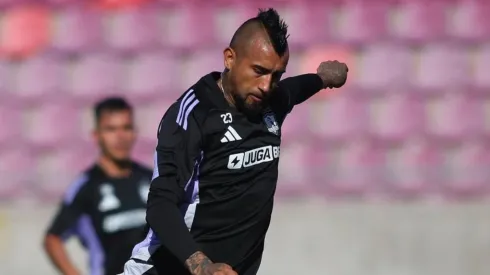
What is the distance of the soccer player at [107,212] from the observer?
23.5 feet

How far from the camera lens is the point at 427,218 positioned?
29.6ft

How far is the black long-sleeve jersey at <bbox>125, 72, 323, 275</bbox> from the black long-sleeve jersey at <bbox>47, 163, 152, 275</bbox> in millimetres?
2277

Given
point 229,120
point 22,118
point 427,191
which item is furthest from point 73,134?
point 229,120

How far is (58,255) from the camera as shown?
283 inches

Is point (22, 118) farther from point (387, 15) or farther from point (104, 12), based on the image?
point (387, 15)

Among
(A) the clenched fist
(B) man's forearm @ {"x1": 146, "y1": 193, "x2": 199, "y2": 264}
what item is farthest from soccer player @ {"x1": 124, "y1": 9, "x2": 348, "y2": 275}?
(A) the clenched fist

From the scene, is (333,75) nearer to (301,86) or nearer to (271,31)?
(301,86)

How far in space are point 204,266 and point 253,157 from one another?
2.17 ft

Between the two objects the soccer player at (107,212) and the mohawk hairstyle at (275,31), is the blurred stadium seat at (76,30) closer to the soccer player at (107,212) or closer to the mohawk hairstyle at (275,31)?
the soccer player at (107,212)

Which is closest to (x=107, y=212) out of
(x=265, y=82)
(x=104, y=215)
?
(x=104, y=215)

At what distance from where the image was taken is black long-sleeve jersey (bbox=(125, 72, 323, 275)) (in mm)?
4441

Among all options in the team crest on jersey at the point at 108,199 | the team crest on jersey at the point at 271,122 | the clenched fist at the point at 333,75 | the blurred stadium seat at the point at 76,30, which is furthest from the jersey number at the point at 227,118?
the blurred stadium seat at the point at 76,30

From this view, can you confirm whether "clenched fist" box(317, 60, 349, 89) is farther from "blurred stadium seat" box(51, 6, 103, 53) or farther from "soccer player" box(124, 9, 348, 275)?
"blurred stadium seat" box(51, 6, 103, 53)

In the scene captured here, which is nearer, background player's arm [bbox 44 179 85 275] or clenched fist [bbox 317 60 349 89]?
clenched fist [bbox 317 60 349 89]
